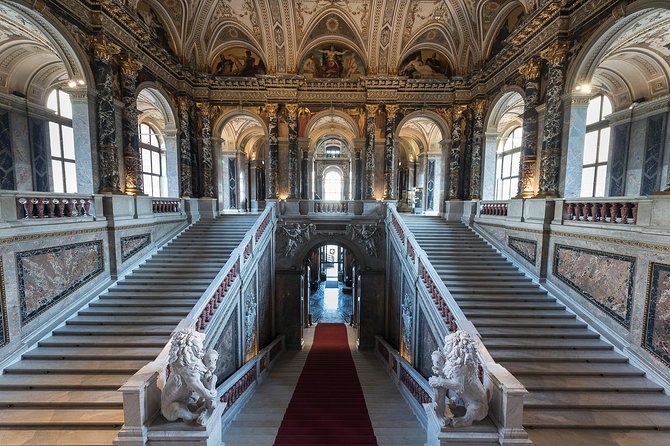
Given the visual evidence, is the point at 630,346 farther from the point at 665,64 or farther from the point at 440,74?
the point at 440,74

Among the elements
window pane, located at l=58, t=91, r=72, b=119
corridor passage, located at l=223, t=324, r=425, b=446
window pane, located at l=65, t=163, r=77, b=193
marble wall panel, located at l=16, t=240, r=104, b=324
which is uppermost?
window pane, located at l=58, t=91, r=72, b=119

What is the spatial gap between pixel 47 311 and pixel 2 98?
7.34 metres

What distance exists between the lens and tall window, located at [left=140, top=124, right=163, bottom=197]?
1398 centimetres

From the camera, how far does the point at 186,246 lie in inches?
359

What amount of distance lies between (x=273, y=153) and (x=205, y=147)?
2787 millimetres

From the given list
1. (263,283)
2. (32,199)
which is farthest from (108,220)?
(263,283)

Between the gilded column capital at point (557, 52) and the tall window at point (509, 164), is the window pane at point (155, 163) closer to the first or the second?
the gilded column capital at point (557, 52)

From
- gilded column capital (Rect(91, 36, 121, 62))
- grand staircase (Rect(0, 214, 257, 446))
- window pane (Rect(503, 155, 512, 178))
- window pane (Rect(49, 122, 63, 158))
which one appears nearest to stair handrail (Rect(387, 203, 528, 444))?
grand staircase (Rect(0, 214, 257, 446))

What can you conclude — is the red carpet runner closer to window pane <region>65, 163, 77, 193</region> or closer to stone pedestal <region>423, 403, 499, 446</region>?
stone pedestal <region>423, 403, 499, 446</region>

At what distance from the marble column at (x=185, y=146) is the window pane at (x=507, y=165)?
Result: 15.1 metres

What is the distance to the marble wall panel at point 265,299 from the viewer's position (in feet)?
30.8

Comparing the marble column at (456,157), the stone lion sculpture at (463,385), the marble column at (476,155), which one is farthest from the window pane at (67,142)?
the marble column at (476,155)

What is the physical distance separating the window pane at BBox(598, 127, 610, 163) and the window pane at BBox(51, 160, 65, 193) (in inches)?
727

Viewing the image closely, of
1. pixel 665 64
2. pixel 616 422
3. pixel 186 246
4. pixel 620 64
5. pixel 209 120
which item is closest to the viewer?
pixel 616 422
